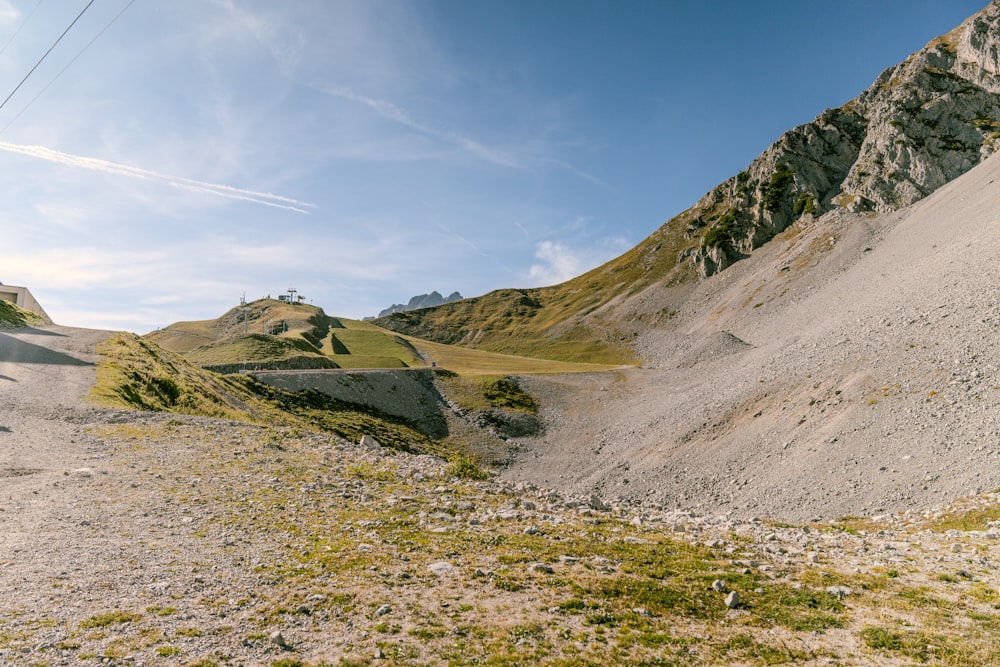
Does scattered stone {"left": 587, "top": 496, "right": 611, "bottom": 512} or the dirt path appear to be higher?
the dirt path

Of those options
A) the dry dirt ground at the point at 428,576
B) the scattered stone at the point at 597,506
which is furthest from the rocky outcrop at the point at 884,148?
the dry dirt ground at the point at 428,576

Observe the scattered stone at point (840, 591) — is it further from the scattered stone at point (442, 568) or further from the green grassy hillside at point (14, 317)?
the green grassy hillside at point (14, 317)

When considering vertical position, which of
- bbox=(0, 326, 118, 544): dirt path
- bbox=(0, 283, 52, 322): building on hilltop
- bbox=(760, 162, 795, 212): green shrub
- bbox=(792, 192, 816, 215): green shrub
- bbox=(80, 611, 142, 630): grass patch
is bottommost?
bbox=(80, 611, 142, 630): grass patch

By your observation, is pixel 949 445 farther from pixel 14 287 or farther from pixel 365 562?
pixel 14 287

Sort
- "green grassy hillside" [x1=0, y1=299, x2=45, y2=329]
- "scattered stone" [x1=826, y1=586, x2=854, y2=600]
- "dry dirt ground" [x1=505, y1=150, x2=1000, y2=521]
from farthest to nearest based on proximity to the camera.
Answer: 1. "green grassy hillside" [x1=0, y1=299, x2=45, y2=329]
2. "dry dirt ground" [x1=505, y1=150, x2=1000, y2=521]
3. "scattered stone" [x1=826, y1=586, x2=854, y2=600]

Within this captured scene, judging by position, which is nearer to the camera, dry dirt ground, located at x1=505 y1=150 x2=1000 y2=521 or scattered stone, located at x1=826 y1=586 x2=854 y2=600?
scattered stone, located at x1=826 y1=586 x2=854 y2=600

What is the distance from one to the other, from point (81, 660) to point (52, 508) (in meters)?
11.3

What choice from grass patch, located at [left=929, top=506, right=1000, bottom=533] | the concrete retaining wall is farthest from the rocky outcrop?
grass patch, located at [left=929, top=506, right=1000, bottom=533]

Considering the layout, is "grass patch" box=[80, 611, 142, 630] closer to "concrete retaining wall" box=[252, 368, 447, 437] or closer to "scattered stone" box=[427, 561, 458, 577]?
"scattered stone" box=[427, 561, 458, 577]

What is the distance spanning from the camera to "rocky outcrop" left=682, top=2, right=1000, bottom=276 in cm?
12838

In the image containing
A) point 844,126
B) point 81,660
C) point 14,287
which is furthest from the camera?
point 844,126

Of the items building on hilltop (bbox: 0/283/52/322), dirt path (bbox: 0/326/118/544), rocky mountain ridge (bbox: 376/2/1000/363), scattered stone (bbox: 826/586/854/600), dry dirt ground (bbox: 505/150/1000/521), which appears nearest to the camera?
scattered stone (bbox: 826/586/854/600)

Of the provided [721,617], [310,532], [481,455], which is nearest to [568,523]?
[721,617]

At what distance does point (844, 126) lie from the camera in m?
166
